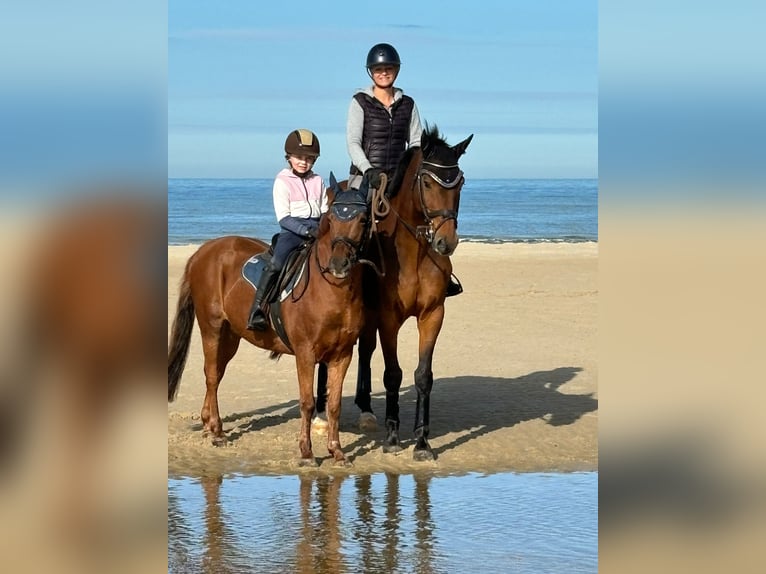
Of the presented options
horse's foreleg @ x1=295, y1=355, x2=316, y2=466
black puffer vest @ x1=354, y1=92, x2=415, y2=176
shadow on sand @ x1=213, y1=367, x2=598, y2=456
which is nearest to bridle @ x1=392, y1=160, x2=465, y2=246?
black puffer vest @ x1=354, y1=92, x2=415, y2=176

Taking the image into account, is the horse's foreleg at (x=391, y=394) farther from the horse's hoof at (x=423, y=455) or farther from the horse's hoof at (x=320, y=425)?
the horse's hoof at (x=320, y=425)

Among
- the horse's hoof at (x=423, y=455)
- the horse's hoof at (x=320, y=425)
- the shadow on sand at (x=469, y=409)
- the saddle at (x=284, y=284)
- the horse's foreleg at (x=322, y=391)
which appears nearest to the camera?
the saddle at (x=284, y=284)

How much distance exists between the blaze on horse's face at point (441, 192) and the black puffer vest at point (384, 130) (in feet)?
3.13

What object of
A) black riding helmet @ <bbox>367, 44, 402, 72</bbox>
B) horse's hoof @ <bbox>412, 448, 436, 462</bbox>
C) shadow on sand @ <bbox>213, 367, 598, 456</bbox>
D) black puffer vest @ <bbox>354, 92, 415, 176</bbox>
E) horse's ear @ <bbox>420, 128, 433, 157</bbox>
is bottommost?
horse's hoof @ <bbox>412, 448, 436, 462</bbox>

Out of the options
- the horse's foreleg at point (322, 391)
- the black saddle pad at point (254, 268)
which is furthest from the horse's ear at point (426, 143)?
the horse's foreleg at point (322, 391)

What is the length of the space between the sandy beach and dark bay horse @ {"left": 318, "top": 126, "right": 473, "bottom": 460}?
0.64m

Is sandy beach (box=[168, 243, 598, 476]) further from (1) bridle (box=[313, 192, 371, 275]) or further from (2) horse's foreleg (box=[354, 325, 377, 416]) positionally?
(1) bridle (box=[313, 192, 371, 275])

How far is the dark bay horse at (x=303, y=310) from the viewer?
770 centimetres

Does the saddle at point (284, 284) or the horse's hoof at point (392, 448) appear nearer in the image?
the saddle at point (284, 284)

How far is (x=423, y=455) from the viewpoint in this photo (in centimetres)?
865

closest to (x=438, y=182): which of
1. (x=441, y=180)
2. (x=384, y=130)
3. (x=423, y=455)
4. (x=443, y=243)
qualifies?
(x=441, y=180)

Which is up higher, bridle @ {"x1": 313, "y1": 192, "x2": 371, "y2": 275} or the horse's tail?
bridle @ {"x1": 313, "y1": 192, "x2": 371, "y2": 275}

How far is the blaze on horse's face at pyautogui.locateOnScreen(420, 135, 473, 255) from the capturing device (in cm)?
791
